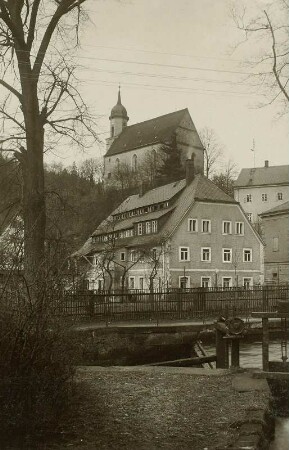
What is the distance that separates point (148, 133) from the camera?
94.7 metres

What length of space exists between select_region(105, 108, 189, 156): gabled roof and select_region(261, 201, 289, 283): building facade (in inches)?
846

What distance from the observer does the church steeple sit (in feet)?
358

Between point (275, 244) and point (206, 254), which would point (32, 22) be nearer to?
point (206, 254)

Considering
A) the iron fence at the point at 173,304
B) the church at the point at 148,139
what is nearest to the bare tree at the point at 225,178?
the church at the point at 148,139

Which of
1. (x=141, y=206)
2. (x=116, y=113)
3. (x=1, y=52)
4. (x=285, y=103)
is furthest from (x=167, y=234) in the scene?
(x=116, y=113)

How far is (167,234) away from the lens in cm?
4778

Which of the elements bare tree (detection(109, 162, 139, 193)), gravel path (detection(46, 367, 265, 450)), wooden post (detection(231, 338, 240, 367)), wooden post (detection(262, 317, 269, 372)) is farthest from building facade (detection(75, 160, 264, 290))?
gravel path (detection(46, 367, 265, 450))

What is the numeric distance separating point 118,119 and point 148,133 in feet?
54.4

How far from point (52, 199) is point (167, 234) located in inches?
1167

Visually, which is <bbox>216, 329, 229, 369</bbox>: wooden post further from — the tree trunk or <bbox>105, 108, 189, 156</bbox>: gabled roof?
<bbox>105, 108, 189, 156</bbox>: gabled roof

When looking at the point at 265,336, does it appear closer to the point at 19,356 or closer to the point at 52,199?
the point at 19,356

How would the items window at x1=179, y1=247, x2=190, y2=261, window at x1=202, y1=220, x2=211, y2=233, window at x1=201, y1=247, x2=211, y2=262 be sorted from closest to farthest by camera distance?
window at x1=179, y1=247, x2=190, y2=261 < window at x1=201, y1=247, x2=211, y2=262 < window at x1=202, y1=220, x2=211, y2=233

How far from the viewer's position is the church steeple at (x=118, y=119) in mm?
109188

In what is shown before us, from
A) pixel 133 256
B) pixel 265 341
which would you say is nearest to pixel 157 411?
pixel 265 341
